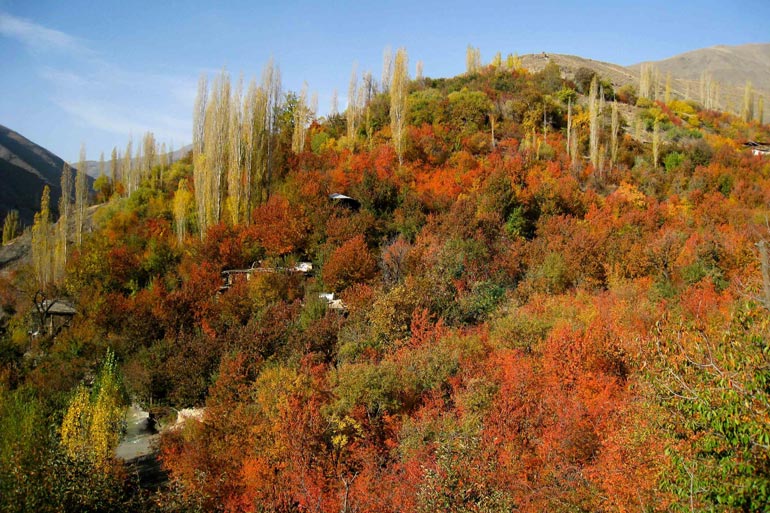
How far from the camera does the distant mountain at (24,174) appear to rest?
69562 mm

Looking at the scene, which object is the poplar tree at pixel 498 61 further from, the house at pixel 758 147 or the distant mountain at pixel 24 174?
the distant mountain at pixel 24 174

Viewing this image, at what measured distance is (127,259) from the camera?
2877 cm

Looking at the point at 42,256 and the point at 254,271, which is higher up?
the point at 254,271

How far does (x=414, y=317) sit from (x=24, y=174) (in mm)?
85896

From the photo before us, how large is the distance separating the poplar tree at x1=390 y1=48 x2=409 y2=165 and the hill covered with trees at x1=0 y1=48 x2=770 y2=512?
247 mm

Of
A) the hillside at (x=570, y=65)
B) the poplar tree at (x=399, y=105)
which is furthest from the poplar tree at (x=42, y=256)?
the hillside at (x=570, y=65)

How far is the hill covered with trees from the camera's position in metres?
9.99

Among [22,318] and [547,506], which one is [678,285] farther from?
[22,318]

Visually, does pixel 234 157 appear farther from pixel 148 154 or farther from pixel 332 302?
pixel 148 154

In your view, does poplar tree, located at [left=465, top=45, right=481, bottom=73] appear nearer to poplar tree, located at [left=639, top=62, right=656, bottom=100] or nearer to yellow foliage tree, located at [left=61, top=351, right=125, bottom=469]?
poplar tree, located at [left=639, top=62, right=656, bottom=100]

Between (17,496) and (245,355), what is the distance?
9.24m

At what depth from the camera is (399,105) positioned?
32.4 metres

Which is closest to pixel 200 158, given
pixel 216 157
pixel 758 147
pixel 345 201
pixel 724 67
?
pixel 216 157

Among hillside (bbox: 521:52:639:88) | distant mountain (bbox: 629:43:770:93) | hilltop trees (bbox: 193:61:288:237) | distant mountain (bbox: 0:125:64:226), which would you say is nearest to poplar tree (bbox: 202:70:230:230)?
hilltop trees (bbox: 193:61:288:237)
